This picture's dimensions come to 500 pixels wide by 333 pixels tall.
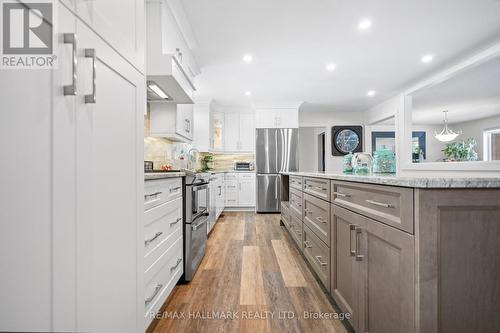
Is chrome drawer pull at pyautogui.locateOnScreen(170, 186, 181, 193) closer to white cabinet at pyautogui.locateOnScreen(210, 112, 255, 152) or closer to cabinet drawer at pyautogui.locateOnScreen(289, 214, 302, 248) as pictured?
cabinet drawer at pyautogui.locateOnScreen(289, 214, 302, 248)

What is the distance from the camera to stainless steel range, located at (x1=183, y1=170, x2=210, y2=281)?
2025 mm

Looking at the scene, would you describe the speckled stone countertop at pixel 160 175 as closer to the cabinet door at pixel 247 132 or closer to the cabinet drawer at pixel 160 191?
the cabinet drawer at pixel 160 191

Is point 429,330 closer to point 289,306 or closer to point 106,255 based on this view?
point 289,306

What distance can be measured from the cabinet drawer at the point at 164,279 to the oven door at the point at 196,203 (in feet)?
0.77

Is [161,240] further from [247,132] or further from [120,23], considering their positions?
[247,132]

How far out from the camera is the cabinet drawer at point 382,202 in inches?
35.0

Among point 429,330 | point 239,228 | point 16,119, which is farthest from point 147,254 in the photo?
point 239,228

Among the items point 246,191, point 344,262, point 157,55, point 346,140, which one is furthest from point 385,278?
point 346,140

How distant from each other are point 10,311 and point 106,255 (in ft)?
0.85

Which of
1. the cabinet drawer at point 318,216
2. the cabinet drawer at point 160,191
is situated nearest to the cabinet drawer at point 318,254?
the cabinet drawer at point 318,216

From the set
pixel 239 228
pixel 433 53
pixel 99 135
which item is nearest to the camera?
pixel 99 135

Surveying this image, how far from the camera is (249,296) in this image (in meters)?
1.79

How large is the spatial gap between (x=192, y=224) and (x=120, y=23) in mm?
1603

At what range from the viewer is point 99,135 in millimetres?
729
